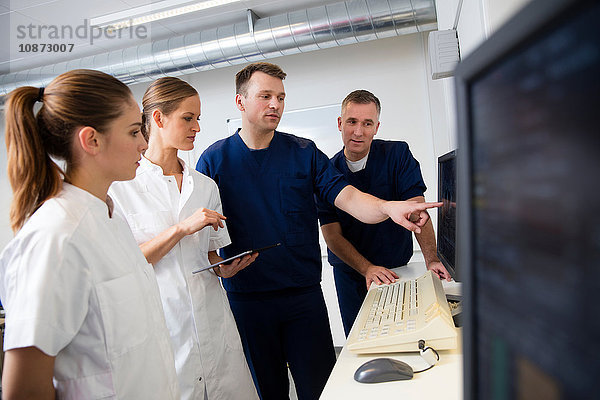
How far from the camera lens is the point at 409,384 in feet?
2.93

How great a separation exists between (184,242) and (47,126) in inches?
26.9

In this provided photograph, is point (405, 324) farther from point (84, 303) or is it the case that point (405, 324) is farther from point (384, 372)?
point (84, 303)

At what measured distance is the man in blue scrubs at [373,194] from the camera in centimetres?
210

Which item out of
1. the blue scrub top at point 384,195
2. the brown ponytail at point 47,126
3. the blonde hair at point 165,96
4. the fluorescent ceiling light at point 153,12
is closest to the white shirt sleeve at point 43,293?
the brown ponytail at point 47,126

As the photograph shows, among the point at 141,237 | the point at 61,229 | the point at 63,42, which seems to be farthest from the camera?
the point at 63,42

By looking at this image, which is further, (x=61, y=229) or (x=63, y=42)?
(x=63, y=42)

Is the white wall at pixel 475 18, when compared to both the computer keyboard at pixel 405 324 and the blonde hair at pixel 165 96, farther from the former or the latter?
the blonde hair at pixel 165 96

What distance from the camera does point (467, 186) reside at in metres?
0.33

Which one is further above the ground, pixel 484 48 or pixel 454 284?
pixel 484 48

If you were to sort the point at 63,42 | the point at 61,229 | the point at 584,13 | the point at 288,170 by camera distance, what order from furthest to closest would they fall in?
the point at 63,42 → the point at 288,170 → the point at 61,229 → the point at 584,13

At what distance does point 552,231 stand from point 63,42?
174 inches

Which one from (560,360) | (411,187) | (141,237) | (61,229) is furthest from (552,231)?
(411,187)

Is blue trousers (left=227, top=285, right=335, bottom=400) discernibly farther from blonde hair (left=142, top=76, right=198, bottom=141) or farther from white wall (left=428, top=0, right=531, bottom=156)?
white wall (left=428, top=0, right=531, bottom=156)

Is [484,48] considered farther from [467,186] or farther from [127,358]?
[127,358]
